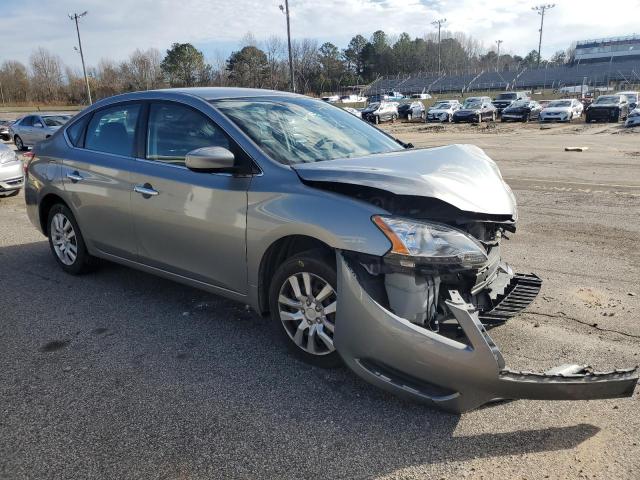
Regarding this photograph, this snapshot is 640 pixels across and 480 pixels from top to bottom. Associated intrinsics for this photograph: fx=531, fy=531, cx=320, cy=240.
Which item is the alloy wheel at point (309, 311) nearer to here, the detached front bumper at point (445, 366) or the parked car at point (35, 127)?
the detached front bumper at point (445, 366)

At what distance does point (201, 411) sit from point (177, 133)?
2119 millimetres

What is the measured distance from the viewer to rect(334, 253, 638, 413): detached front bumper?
8.39 ft

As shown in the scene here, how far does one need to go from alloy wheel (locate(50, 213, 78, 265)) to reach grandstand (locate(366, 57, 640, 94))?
79.4 m

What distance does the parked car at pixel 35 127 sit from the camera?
70.9 feet

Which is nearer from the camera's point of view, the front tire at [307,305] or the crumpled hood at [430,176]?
the crumpled hood at [430,176]

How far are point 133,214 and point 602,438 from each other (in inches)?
139

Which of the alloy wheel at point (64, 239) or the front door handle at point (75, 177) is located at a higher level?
the front door handle at point (75, 177)

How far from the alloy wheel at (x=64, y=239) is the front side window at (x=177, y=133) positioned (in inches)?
62.0

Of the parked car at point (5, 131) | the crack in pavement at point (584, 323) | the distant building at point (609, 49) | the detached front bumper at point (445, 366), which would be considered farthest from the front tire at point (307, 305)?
the distant building at point (609, 49)

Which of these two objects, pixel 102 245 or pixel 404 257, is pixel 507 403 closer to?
pixel 404 257

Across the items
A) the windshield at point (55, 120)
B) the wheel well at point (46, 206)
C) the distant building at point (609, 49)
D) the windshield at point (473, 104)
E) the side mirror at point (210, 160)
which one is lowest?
the windshield at point (473, 104)

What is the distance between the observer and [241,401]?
308 centimetres

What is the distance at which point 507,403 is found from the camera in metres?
3.00

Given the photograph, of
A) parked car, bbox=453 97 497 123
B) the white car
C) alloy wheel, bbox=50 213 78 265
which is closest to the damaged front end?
alloy wheel, bbox=50 213 78 265
